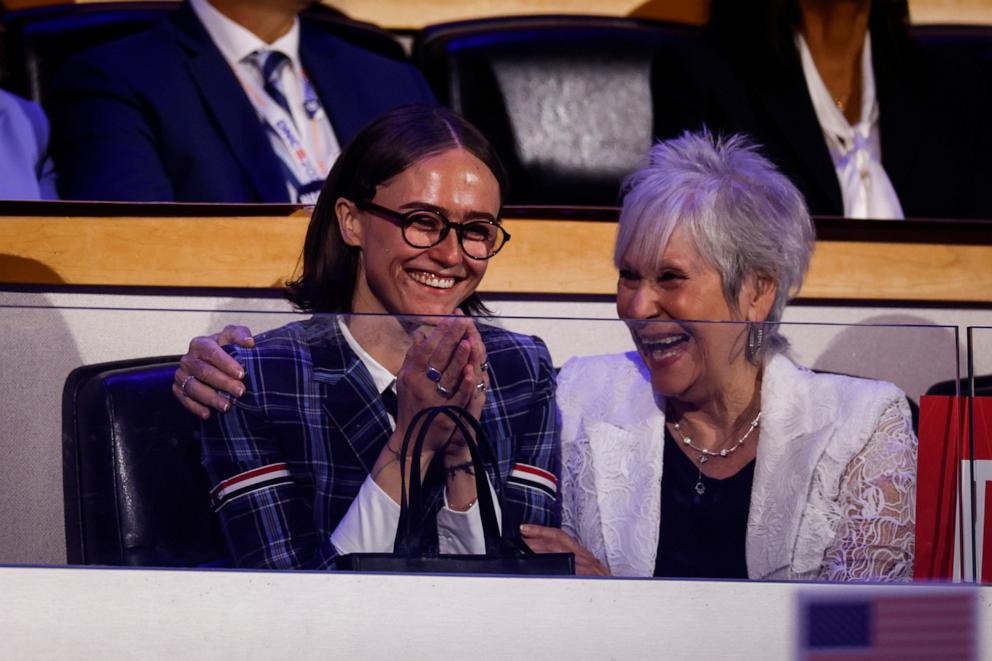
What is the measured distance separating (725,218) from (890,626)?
2.18ft

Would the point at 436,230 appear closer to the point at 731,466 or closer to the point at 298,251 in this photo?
the point at 298,251

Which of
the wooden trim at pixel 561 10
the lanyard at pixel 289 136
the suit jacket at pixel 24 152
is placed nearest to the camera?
the suit jacket at pixel 24 152

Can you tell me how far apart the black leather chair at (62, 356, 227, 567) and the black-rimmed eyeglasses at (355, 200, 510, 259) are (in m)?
0.54

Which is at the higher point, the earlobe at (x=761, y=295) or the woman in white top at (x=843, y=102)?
the woman in white top at (x=843, y=102)

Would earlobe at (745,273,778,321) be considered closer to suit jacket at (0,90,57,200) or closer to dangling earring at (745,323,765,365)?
dangling earring at (745,323,765,365)

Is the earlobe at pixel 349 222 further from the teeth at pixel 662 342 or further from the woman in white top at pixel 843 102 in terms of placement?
the woman in white top at pixel 843 102

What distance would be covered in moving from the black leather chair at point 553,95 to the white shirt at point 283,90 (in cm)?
28

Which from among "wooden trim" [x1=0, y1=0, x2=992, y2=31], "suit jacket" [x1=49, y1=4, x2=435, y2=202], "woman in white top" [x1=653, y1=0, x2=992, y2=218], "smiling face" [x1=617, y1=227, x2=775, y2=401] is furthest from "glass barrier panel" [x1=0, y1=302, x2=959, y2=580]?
"wooden trim" [x1=0, y1=0, x2=992, y2=31]

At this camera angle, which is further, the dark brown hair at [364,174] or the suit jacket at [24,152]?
A: the suit jacket at [24,152]

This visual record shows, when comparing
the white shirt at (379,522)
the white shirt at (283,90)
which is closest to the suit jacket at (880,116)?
the white shirt at (283,90)

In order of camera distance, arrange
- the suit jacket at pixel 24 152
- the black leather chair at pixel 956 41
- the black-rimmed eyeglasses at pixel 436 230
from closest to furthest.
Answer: the black-rimmed eyeglasses at pixel 436 230 < the suit jacket at pixel 24 152 < the black leather chair at pixel 956 41

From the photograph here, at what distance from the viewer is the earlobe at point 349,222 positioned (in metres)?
1.54

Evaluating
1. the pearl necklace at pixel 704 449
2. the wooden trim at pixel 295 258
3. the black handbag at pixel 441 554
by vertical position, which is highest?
the wooden trim at pixel 295 258

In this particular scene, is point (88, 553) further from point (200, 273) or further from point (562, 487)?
point (200, 273)
